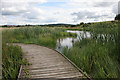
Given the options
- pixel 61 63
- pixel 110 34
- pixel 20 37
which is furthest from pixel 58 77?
pixel 20 37

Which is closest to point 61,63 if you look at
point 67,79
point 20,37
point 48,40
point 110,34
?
point 67,79

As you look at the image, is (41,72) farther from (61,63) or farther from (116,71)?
(116,71)

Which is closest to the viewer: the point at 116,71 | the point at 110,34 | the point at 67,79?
the point at 116,71

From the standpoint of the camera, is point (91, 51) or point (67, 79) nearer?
point (67, 79)

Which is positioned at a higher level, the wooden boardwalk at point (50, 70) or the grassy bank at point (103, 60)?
the grassy bank at point (103, 60)

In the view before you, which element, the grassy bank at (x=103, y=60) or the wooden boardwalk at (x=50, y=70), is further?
the wooden boardwalk at (x=50, y=70)

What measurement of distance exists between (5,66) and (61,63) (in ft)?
5.58

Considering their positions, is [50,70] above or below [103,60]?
below

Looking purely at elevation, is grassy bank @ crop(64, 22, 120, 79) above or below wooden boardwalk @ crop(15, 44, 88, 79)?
above

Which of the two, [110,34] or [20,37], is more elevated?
[110,34]

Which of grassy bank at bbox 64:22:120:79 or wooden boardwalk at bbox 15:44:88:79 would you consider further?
wooden boardwalk at bbox 15:44:88:79

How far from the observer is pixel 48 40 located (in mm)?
10812

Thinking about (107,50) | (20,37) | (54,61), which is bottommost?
(20,37)

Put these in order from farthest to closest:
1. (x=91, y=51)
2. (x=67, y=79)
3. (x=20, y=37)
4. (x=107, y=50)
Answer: (x=20, y=37) → (x=91, y=51) → (x=107, y=50) → (x=67, y=79)
